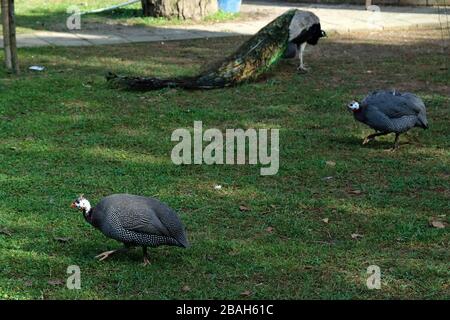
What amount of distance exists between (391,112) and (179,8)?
8587 mm

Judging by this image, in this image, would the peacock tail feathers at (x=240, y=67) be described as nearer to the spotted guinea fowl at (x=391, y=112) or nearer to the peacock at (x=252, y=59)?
A: the peacock at (x=252, y=59)

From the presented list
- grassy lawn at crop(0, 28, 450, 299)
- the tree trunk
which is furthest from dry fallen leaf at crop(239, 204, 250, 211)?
the tree trunk

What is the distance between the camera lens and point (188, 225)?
6.57m

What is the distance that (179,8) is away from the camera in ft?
53.0

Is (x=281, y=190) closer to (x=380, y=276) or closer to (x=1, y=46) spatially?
(x=380, y=276)

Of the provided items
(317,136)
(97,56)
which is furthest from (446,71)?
(97,56)

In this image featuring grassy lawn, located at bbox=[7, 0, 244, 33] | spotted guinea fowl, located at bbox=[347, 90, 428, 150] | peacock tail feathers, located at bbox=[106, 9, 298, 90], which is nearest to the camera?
spotted guinea fowl, located at bbox=[347, 90, 428, 150]

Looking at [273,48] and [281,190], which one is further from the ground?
[273,48]

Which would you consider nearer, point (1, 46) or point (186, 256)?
point (186, 256)

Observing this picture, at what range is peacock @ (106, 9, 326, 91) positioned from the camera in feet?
35.9

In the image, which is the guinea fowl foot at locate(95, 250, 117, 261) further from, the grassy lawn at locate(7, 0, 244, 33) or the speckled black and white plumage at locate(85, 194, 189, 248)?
the grassy lawn at locate(7, 0, 244, 33)

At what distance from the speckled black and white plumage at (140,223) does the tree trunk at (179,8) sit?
35.7ft

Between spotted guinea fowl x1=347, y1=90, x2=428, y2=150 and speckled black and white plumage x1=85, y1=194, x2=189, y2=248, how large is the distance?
3338 millimetres

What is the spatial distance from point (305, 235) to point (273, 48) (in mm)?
5520
